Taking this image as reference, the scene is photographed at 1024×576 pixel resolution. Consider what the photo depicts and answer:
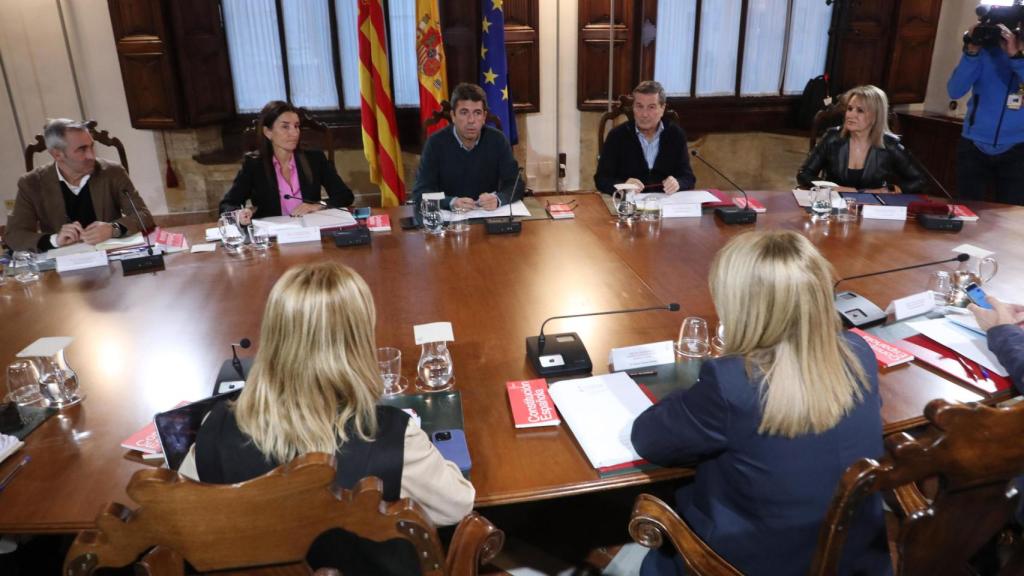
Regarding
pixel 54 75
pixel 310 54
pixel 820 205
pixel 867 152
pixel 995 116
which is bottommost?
pixel 820 205

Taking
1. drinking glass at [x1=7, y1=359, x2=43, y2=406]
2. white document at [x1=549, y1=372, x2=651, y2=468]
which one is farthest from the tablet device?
white document at [x1=549, y1=372, x2=651, y2=468]

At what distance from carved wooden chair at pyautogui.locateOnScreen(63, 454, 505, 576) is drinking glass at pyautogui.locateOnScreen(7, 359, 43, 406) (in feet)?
2.88

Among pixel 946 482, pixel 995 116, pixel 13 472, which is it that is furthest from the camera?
pixel 995 116

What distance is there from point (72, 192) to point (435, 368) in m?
2.26

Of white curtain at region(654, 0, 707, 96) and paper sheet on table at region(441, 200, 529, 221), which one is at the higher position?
white curtain at region(654, 0, 707, 96)

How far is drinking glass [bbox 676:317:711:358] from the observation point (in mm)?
1723

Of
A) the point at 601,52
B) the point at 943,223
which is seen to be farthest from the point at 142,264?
the point at 601,52

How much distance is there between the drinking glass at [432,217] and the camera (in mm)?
2697

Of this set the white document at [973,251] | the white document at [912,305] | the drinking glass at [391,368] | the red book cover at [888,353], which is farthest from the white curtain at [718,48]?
the drinking glass at [391,368]

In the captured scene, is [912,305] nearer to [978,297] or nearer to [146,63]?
[978,297]

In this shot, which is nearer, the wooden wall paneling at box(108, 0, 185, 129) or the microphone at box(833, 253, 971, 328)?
the microphone at box(833, 253, 971, 328)

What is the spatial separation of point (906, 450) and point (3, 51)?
565 centimetres

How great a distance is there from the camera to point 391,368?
1588 mm

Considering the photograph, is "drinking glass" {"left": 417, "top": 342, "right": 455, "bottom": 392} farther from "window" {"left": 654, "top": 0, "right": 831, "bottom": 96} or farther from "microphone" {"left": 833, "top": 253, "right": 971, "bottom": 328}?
"window" {"left": 654, "top": 0, "right": 831, "bottom": 96}
